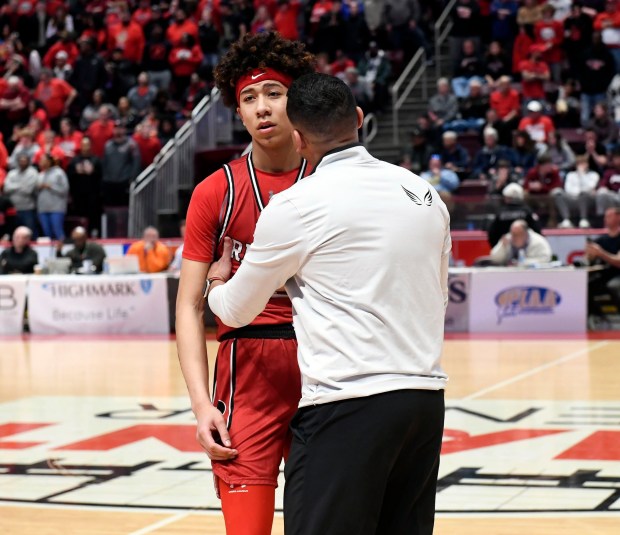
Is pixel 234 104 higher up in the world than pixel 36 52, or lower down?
lower down

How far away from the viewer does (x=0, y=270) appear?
1959cm

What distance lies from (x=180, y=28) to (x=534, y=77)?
811cm

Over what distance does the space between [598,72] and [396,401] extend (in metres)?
19.4

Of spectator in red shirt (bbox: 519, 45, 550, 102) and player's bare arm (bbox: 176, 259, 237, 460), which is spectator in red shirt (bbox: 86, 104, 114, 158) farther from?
player's bare arm (bbox: 176, 259, 237, 460)

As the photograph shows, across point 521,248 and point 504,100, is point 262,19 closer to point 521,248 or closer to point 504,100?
point 504,100

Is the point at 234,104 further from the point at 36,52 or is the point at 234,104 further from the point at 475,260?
the point at 36,52

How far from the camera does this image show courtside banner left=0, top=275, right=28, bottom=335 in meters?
18.5

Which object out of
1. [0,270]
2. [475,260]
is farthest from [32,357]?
[475,260]

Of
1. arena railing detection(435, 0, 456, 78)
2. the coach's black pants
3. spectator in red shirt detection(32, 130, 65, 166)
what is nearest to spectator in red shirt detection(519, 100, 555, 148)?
arena railing detection(435, 0, 456, 78)

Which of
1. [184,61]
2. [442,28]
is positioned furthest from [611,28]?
[184,61]

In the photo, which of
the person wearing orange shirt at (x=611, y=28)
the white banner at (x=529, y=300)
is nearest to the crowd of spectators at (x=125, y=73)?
the person wearing orange shirt at (x=611, y=28)

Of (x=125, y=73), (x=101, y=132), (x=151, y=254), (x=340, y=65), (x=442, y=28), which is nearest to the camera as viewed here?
(x=151, y=254)

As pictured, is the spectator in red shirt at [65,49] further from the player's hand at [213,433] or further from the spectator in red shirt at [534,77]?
the player's hand at [213,433]

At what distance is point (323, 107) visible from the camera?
10.9 feet
